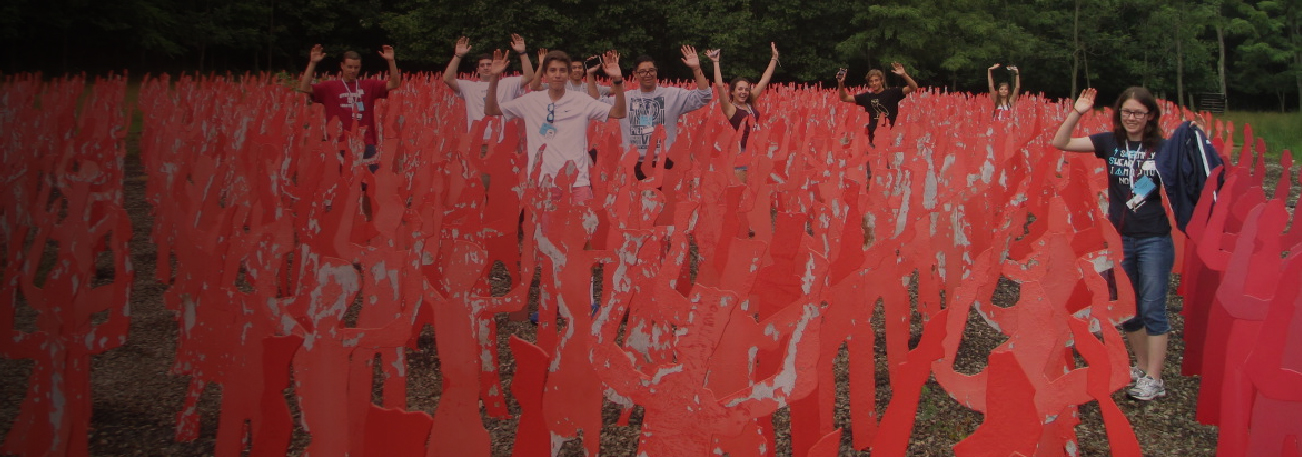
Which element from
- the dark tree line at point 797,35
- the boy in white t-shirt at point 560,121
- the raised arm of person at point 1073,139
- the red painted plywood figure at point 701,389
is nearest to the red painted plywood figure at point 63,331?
the red painted plywood figure at point 701,389

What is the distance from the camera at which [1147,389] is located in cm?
423

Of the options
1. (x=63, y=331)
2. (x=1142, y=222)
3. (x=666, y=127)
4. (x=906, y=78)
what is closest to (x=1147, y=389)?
(x=1142, y=222)

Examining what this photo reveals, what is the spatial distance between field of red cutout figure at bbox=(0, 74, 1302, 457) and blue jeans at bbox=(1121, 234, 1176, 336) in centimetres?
17

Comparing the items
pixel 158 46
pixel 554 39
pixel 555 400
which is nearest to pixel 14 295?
pixel 555 400

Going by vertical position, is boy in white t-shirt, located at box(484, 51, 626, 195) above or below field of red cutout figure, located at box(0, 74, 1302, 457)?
above

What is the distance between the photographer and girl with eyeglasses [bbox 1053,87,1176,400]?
4113 mm

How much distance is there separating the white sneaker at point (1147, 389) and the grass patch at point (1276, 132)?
14157 millimetres

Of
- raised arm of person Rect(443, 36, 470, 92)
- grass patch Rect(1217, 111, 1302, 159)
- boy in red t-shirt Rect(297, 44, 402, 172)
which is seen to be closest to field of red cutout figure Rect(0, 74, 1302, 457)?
raised arm of person Rect(443, 36, 470, 92)

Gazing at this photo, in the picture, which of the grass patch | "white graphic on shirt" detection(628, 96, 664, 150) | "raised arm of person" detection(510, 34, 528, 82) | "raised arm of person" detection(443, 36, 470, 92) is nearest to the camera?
"white graphic on shirt" detection(628, 96, 664, 150)

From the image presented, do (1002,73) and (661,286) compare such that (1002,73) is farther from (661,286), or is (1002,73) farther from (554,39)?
(661,286)

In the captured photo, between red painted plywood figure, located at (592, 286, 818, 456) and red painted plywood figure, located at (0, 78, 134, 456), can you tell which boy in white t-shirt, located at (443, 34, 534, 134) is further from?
red painted plywood figure, located at (592, 286, 818, 456)

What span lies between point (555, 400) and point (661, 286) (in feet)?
1.23

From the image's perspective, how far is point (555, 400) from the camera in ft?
7.69

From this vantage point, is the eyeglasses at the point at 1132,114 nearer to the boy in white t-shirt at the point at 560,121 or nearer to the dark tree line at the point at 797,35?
the boy in white t-shirt at the point at 560,121
